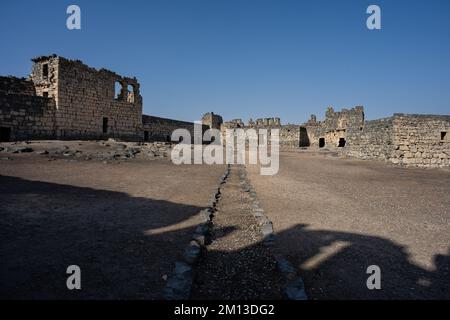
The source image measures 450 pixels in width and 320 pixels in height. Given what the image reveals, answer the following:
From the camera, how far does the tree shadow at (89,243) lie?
340 centimetres

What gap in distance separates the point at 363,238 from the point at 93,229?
15.4 ft

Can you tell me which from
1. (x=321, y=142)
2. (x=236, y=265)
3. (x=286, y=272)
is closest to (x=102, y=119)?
(x=236, y=265)

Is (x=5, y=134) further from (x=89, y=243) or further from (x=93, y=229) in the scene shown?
(x=89, y=243)

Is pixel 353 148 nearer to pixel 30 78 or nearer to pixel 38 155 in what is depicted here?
pixel 38 155

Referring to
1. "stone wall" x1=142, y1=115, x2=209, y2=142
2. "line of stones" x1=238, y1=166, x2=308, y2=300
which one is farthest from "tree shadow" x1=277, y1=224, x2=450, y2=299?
"stone wall" x1=142, y1=115, x2=209, y2=142

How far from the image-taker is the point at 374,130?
72.4 feet

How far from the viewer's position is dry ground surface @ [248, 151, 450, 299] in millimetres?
3764

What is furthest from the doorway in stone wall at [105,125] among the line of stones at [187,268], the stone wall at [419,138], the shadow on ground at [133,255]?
the line of stones at [187,268]

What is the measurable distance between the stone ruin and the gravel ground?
17.7 meters

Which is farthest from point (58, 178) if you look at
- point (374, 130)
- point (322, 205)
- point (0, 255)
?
point (374, 130)

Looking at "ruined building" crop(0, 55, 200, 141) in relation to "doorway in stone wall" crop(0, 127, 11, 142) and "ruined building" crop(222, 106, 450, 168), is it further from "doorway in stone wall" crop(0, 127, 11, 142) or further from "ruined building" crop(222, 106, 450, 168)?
"ruined building" crop(222, 106, 450, 168)

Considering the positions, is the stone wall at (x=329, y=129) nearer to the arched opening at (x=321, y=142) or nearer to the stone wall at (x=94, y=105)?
the arched opening at (x=321, y=142)

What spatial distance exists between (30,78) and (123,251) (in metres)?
24.6
